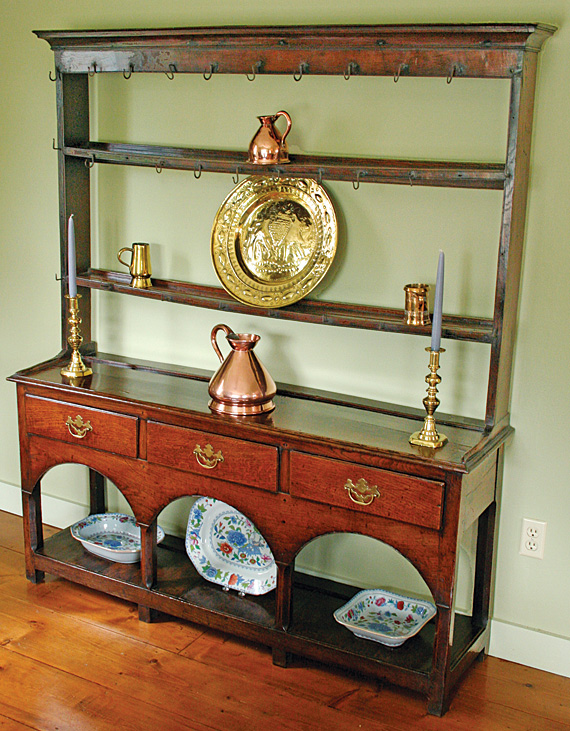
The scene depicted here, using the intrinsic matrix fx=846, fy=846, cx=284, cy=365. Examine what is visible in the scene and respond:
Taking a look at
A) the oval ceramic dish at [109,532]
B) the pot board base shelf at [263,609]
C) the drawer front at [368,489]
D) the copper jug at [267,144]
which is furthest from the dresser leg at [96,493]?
the copper jug at [267,144]

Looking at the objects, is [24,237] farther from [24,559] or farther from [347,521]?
[347,521]

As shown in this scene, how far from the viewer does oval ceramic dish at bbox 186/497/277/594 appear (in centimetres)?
276

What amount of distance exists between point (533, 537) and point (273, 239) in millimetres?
1219

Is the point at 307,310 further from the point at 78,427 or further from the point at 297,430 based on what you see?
the point at 78,427

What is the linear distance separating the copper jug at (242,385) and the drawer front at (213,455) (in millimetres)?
104

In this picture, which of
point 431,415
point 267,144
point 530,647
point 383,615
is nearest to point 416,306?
point 431,415

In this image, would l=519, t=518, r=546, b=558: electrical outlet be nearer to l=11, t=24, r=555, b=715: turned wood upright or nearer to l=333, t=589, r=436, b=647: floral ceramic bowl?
l=11, t=24, r=555, b=715: turned wood upright

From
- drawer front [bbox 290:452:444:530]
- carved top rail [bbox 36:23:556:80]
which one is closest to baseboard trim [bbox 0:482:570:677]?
drawer front [bbox 290:452:444:530]

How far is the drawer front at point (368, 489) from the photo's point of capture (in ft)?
7.27

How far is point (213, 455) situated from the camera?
2518 millimetres

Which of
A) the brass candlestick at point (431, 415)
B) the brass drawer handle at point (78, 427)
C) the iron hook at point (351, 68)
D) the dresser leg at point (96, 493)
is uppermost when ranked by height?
the iron hook at point (351, 68)

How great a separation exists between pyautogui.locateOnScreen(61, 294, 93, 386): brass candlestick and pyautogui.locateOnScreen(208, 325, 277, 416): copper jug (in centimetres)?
54

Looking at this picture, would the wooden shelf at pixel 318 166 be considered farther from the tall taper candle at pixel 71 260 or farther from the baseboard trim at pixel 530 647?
the baseboard trim at pixel 530 647

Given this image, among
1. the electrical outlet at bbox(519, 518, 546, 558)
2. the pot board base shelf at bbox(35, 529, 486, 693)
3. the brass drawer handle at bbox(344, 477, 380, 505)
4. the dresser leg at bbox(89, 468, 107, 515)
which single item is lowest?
the pot board base shelf at bbox(35, 529, 486, 693)
